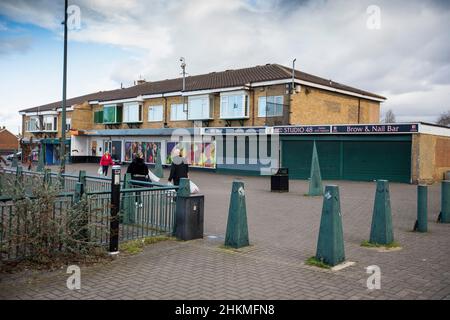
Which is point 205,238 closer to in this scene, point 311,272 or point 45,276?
point 311,272

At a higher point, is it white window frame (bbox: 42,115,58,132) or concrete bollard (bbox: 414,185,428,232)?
white window frame (bbox: 42,115,58,132)

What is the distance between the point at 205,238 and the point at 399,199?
9.74 metres

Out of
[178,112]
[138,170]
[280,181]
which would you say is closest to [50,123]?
[178,112]

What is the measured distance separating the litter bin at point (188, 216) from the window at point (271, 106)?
20709mm

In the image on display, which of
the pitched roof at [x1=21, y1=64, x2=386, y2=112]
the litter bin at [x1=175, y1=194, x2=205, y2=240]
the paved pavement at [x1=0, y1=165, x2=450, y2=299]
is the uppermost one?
the pitched roof at [x1=21, y1=64, x2=386, y2=112]

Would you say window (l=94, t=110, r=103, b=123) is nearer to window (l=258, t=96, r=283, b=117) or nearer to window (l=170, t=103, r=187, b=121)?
window (l=170, t=103, r=187, b=121)

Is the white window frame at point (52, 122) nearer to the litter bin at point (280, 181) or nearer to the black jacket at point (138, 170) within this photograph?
the litter bin at point (280, 181)

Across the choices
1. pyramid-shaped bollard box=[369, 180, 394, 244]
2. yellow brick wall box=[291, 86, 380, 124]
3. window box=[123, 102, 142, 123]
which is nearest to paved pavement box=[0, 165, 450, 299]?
pyramid-shaped bollard box=[369, 180, 394, 244]

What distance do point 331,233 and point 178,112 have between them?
1171 inches

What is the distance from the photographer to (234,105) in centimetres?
3006

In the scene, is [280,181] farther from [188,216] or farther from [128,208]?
[188,216]

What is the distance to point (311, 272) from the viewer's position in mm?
5742

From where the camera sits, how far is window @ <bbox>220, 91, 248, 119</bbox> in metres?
29.5

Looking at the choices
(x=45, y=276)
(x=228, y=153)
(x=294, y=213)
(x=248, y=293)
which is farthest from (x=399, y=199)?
(x=228, y=153)
